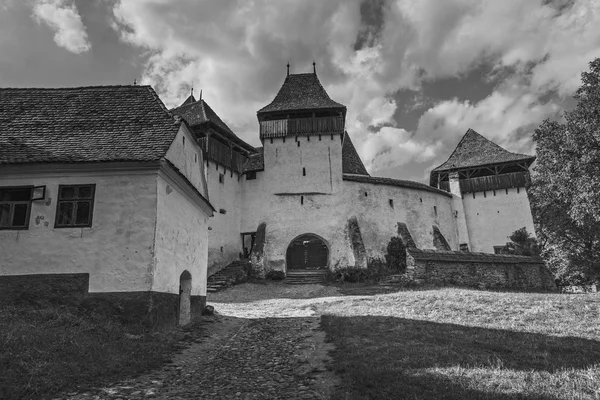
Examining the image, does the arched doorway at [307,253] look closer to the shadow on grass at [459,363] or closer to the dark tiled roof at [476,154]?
the dark tiled roof at [476,154]

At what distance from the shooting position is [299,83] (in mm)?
30000

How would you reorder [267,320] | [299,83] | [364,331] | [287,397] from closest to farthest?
[287,397] → [364,331] → [267,320] → [299,83]

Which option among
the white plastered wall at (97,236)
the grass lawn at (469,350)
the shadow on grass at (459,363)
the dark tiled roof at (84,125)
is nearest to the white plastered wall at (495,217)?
the grass lawn at (469,350)

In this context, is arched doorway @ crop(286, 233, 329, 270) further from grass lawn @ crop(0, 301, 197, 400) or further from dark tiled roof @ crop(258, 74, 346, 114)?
grass lawn @ crop(0, 301, 197, 400)

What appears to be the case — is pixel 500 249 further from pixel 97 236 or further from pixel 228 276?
pixel 97 236

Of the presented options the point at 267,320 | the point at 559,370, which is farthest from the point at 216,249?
the point at 559,370

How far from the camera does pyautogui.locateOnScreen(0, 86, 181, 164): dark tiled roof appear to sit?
9.00 metres

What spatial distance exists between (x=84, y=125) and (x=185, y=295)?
5155 millimetres

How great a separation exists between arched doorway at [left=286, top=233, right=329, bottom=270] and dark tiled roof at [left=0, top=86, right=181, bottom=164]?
1615 cm

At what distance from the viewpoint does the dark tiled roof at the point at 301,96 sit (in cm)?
2712

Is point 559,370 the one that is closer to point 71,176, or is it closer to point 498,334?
point 498,334

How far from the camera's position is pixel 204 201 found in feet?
39.5

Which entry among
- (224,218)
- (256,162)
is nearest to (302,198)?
(256,162)

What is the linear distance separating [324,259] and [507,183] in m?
15.8
